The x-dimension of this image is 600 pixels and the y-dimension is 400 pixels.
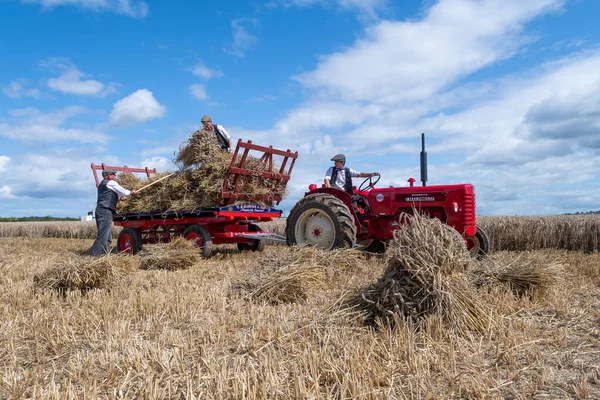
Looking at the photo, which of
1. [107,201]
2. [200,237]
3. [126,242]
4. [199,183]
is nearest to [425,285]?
[200,237]

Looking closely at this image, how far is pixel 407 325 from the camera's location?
10.8 ft

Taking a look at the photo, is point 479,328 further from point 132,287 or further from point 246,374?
point 132,287

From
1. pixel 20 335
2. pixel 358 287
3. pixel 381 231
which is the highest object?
pixel 381 231

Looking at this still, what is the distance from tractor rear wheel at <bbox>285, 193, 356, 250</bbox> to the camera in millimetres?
6805

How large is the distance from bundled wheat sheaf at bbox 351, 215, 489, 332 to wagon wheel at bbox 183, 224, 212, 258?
5040 millimetres

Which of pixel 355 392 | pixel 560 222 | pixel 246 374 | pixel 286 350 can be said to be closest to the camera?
pixel 355 392

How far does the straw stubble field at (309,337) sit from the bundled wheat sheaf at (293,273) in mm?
18

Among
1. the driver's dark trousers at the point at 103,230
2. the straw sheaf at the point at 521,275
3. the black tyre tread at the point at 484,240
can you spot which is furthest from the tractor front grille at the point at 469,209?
the driver's dark trousers at the point at 103,230

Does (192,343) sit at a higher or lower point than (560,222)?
lower

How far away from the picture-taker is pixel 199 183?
876cm

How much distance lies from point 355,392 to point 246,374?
0.61 metres

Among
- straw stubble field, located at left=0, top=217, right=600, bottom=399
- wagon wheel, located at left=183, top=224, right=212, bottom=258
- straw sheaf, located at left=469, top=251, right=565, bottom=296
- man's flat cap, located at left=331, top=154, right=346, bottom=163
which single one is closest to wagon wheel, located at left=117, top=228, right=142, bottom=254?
wagon wheel, located at left=183, top=224, right=212, bottom=258

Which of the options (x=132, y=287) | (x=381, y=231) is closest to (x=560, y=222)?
(x=381, y=231)

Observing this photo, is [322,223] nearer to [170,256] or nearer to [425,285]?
[170,256]
